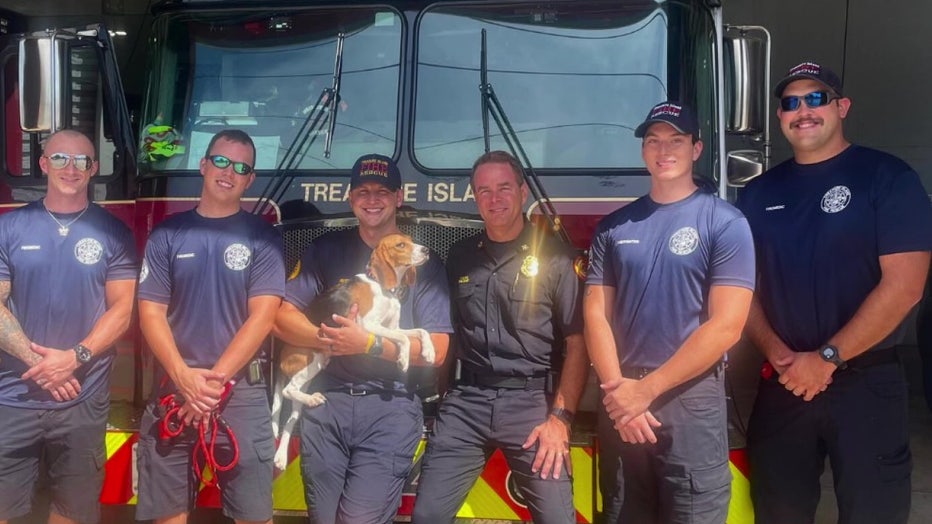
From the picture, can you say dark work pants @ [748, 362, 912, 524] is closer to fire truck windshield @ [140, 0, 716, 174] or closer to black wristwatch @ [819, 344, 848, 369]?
black wristwatch @ [819, 344, 848, 369]

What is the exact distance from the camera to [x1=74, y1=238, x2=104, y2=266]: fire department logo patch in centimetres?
314

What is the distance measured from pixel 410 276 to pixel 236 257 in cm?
63

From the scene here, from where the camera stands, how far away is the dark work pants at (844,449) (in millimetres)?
2768

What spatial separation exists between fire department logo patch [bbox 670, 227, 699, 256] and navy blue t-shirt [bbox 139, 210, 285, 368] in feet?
4.61

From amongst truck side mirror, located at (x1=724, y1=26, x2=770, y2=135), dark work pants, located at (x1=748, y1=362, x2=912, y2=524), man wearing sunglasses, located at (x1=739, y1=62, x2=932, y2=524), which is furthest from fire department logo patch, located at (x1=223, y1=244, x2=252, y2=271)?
truck side mirror, located at (x1=724, y1=26, x2=770, y2=135)

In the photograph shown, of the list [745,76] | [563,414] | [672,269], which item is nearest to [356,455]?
[563,414]

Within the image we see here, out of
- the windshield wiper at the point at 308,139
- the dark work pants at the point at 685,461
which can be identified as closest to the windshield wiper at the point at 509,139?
the windshield wiper at the point at 308,139

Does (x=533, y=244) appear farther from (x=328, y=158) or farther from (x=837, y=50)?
(x=837, y=50)

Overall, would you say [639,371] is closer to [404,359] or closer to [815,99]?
[404,359]

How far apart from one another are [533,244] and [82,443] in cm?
182

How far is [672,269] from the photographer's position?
2752mm

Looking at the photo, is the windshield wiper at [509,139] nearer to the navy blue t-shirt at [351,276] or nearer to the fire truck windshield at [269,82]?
the fire truck windshield at [269,82]

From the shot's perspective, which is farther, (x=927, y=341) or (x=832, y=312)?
(x=927, y=341)

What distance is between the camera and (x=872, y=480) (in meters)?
2.77
